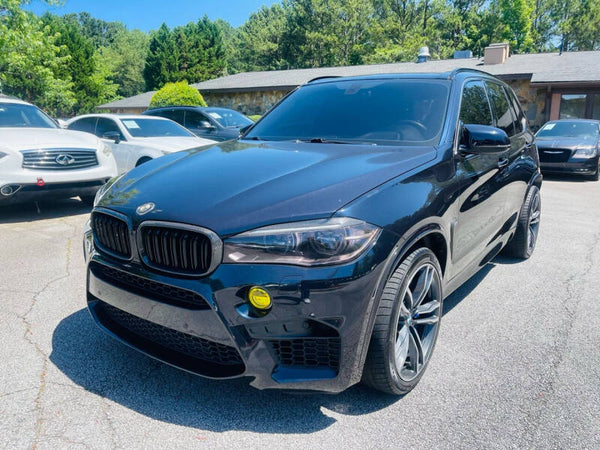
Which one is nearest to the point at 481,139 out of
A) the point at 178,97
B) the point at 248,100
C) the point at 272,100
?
the point at 178,97

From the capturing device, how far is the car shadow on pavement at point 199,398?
2355 mm

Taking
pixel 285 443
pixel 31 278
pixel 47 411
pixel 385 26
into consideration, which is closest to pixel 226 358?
pixel 285 443

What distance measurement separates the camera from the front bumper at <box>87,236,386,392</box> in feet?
6.68

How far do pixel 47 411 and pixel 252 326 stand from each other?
3.97ft

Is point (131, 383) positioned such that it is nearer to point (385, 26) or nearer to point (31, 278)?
point (31, 278)

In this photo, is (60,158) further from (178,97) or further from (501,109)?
(178,97)

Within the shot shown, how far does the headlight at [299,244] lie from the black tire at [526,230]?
124 inches

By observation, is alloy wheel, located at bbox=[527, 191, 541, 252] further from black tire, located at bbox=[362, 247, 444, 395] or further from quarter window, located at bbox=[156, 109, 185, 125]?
quarter window, located at bbox=[156, 109, 185, 125]

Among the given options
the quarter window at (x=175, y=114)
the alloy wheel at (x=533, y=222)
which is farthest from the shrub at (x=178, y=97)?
the alloy wheel at (x=533, y=222)

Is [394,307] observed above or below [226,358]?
above

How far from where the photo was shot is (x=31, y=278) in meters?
4.31

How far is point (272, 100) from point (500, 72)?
10910 millimetres

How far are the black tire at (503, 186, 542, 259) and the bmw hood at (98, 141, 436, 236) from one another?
2271 millimetres

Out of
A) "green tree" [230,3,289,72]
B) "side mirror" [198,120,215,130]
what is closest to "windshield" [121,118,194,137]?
"side mirror" [198,120,215,130]
